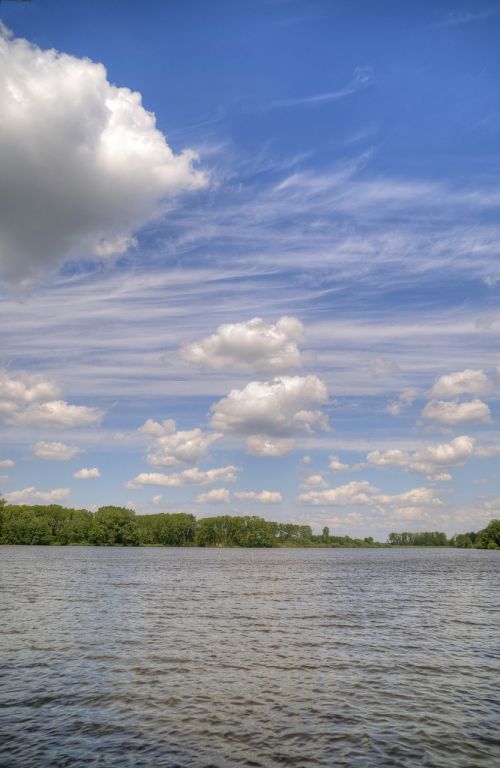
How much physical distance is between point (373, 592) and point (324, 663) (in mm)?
40689

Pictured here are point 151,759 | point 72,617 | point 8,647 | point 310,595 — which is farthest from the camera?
point 310,595

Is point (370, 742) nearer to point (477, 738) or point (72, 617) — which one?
point (477, 738)

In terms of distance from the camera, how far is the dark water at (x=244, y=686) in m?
16.9

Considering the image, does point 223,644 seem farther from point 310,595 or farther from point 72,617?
point 310,595

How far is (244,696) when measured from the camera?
22.2 metres

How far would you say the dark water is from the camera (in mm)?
16891

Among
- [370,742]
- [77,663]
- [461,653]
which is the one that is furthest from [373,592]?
[370,742]

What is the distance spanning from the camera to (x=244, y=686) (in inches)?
929

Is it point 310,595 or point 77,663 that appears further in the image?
point 310,595

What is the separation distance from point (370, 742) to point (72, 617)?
1160 inches

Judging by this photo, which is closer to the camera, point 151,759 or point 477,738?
point 151,759

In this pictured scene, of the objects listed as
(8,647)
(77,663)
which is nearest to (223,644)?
(77,663)

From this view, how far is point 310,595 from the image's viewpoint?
195 feet

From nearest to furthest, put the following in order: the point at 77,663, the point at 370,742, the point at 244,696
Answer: the point at 370,742 → the point at 244,696 → the point at 77,663
